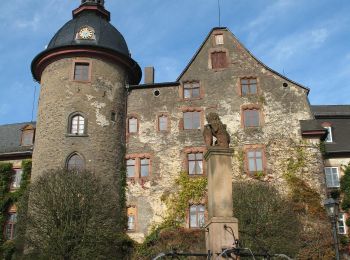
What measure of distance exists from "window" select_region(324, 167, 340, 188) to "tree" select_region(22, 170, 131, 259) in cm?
1549

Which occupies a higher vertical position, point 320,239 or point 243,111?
Result: point 243,111

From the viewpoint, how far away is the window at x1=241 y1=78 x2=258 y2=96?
3294 centimetres

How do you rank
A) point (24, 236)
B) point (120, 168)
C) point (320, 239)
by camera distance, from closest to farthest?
point (24, 236)
point (320, 239)
point (120, 168)

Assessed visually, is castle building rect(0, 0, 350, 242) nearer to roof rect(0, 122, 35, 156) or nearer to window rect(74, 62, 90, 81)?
window rect(74, 62, 90, 81)

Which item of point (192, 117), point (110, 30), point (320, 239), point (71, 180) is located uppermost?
point (110, 30)

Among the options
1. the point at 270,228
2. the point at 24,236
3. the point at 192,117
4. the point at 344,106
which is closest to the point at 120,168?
the point at 192,117

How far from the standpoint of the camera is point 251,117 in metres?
32.3

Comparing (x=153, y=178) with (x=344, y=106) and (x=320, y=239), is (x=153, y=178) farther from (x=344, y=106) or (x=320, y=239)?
(x=344, y=106)

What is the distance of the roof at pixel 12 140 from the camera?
35844 mm

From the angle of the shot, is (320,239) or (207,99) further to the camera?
(207,99)

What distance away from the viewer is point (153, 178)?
31.3m

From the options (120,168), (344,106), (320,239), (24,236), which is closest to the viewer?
(24,236)

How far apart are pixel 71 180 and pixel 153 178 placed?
772 cm

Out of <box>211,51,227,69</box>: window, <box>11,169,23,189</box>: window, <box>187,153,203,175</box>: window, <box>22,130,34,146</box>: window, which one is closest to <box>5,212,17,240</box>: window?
<box>11,169,23,189</box>: window
